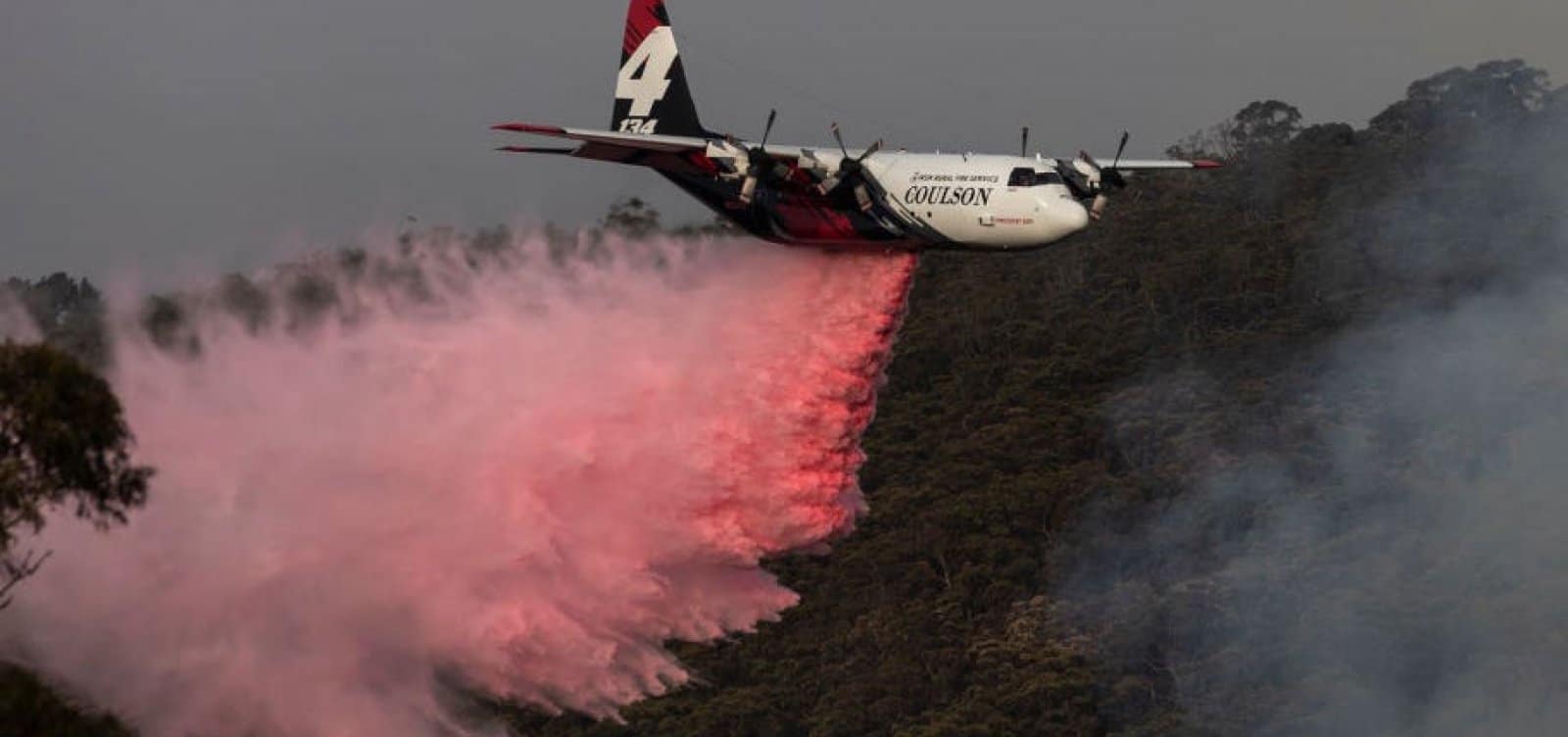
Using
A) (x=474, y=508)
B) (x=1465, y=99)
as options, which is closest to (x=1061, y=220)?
(x=474, y=508)

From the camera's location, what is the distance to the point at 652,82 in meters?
56.2

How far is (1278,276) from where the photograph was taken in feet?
340

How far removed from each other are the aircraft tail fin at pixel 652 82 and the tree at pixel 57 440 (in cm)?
2177

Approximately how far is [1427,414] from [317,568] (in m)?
39.9

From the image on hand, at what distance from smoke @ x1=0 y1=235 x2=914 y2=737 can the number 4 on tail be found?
15.3ft

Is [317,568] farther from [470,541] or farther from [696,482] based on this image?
[696,482]

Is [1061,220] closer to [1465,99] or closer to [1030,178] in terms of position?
[1030,178]

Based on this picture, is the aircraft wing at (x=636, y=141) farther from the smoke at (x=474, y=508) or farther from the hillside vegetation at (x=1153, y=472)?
the hillside vegetation at (x=1153, y=472)

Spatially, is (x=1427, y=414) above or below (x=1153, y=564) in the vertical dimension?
above

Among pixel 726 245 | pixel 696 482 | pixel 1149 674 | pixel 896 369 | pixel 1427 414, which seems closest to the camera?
pixel 696 482

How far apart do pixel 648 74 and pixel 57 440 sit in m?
23.4

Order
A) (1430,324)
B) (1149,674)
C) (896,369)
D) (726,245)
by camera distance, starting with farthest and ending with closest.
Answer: (896,369) → (1430,324) → (1149,674) → (726,245)

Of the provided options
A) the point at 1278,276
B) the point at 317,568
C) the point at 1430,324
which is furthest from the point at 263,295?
the point at 1278,276

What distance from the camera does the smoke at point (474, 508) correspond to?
162 feet
